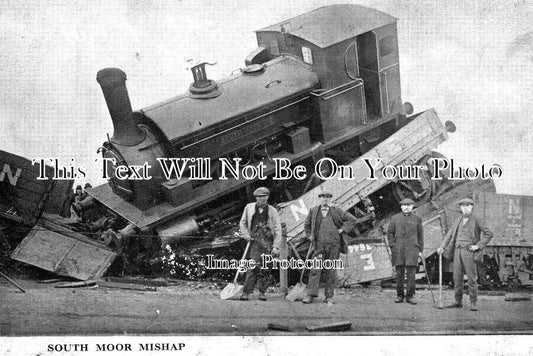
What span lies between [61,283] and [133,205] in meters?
1.42

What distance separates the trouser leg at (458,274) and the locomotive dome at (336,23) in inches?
141

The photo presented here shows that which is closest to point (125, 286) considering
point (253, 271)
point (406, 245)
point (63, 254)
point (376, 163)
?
point (63, 254)

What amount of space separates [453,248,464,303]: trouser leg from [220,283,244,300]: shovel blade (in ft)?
8.88

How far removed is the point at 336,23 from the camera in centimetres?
1022

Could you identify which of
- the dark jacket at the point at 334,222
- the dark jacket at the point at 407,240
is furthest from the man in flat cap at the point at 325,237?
the dark jacket at the point at 407,240

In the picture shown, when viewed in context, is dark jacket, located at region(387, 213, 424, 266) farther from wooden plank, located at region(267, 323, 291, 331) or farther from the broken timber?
the broken timber

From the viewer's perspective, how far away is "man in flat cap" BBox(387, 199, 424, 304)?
339 inches

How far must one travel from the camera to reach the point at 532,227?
9781 millimetres

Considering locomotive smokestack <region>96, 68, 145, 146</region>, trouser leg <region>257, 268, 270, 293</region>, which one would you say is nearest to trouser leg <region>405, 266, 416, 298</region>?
trouser leg <region>257, 268, 270, 293</region>

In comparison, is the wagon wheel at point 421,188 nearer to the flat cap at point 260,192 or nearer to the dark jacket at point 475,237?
the dark jacket at point 475,237

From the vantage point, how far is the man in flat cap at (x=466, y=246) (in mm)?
8531
